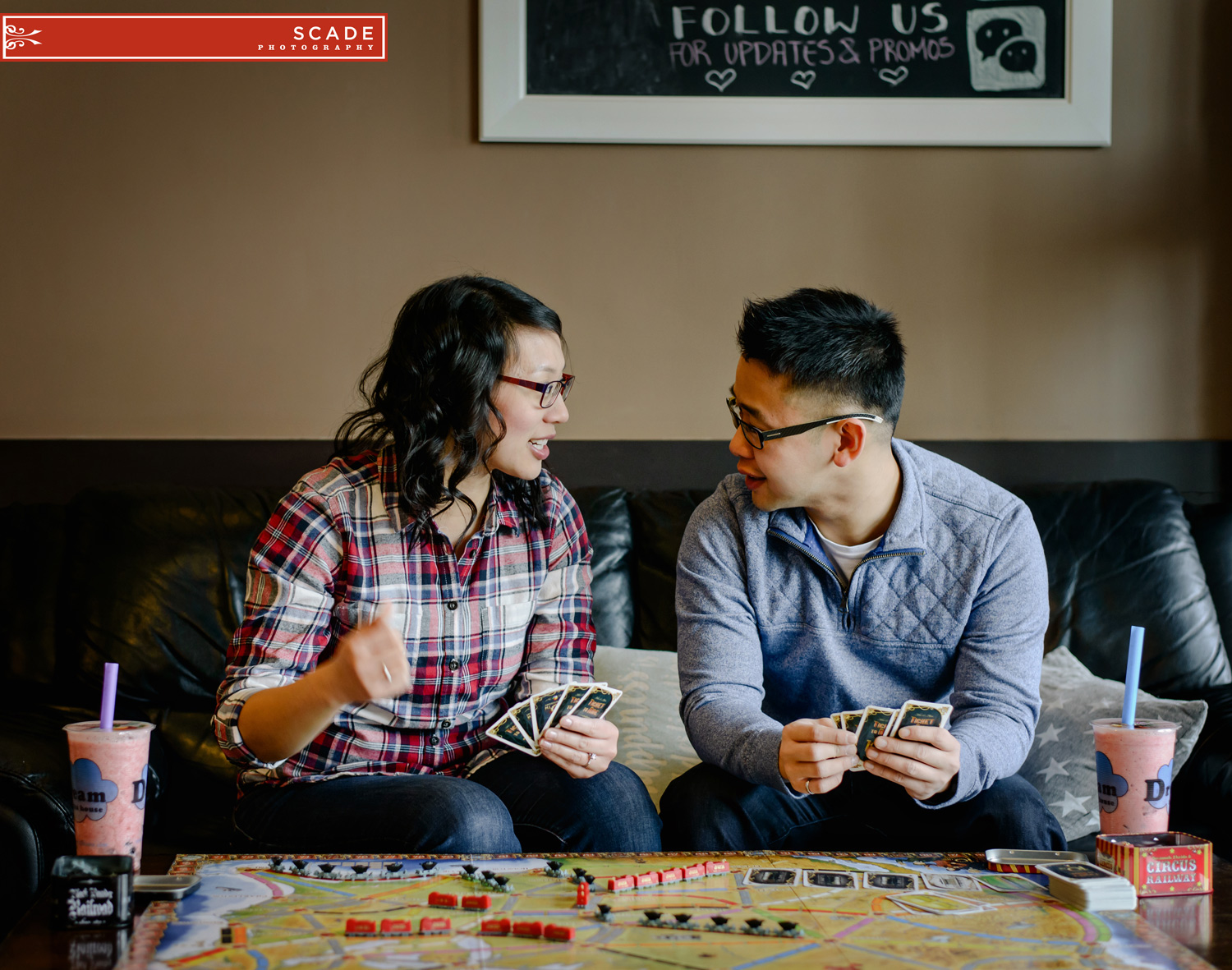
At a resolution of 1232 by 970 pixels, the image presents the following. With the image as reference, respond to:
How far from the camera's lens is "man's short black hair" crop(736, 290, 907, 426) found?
69.2 inches

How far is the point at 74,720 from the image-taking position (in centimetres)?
218

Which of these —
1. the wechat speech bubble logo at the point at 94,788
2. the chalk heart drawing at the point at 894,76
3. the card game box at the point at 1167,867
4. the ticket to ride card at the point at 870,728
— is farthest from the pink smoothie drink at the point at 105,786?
the chalk heart drawing at the point at 894,76

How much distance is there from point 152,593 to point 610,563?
1.04 meters

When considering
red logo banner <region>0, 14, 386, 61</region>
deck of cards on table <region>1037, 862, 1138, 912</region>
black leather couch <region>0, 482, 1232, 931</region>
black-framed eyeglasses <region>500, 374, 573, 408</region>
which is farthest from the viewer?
red logo banner <region>0, 14, 386, 61</region>

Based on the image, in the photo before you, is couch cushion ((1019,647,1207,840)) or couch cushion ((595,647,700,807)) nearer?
couch cushion ((1019,647,1207,840))

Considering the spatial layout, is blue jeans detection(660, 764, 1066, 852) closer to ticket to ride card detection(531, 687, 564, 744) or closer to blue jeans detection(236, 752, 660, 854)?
blue jeans detection(236, 752, 660, 854)

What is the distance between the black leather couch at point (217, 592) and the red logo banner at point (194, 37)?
3.92 ft

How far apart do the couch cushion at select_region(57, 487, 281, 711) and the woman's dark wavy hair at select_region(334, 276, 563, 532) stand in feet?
2.68

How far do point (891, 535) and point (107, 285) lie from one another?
2175 millimetres

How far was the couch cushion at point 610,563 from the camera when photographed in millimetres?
2518

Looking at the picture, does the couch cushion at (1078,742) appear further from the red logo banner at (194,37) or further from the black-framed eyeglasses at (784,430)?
the red logo banner at (194,37)

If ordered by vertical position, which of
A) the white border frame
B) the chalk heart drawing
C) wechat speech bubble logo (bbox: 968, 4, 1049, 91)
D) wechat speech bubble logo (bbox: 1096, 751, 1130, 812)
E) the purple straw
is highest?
wechat speech bubble logo (bbox: 968, 4, 1049, 91)

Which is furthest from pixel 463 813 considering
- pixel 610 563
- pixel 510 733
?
pixel 610 563

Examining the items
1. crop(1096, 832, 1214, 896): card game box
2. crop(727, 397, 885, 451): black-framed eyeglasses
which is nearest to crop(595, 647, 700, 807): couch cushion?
crop(727, 397, 885, 451): black-framed eyeglasses
